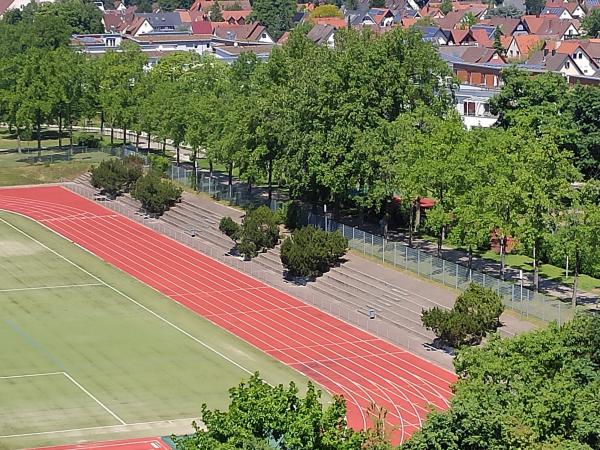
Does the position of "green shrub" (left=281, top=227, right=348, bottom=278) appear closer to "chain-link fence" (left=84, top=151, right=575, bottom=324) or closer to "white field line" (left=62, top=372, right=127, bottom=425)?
"chain-link fence" (left=84, top=151, right=575, bottom=324)

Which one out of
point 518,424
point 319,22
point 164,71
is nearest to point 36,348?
point 518,424

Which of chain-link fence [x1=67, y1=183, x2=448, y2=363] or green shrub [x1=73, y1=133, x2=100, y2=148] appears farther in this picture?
green shrub [x1=73, y1=133, x2=100, y2=148]

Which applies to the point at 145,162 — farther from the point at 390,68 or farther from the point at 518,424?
the point at 518,424

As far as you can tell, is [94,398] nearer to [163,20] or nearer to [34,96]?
[34,96]

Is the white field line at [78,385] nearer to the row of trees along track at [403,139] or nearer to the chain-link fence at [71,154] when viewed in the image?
the row of trees along track at [403,139]

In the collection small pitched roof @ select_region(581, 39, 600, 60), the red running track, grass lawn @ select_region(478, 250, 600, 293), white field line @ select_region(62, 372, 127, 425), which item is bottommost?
white field line @ select_region(62, 372, 127, 425)

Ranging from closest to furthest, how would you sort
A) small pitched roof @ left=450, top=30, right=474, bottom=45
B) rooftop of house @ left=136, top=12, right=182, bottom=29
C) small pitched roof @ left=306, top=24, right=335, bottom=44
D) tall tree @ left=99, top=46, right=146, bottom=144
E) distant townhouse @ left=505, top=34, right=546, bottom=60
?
tall tree @ left=99, top=46, right=146, bottom=144 → distant townhouse @ left=505, top=34, right=546, bottom=60 → small pitched roof @ left=450, top=30, right=474, bottom=45 → small pitched roof @ left=306, top=24, right=335, bottom=44 → rooftop of house @ left=136, top=12, right=182, bottom=29

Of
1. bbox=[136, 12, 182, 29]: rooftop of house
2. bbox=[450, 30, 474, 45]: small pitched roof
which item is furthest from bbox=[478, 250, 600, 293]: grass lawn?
bbox=[136, 12, 182, 29]: rooftop of house
